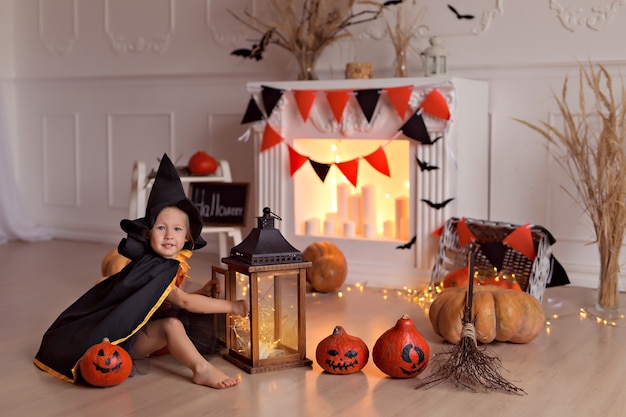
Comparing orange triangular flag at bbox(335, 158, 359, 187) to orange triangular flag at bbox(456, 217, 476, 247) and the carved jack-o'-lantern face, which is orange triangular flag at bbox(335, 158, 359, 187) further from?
the carved jack-o'-lantern face

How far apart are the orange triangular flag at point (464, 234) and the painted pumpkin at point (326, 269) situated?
587 millimetres

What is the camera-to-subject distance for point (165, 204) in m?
Answer: 2.81

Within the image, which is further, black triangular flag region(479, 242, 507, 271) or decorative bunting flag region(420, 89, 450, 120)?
decorative bunting flag region(420, 89, 450, 120)

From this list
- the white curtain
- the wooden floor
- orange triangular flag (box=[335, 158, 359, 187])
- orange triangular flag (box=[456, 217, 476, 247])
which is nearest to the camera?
the wooden floor

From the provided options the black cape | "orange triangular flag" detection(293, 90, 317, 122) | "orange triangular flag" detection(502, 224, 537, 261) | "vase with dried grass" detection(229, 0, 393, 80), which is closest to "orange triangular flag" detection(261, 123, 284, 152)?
"orange triangular flag" detection(293, 90, 317, 122)

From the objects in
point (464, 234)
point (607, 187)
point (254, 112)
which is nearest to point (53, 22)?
point (254, 112)

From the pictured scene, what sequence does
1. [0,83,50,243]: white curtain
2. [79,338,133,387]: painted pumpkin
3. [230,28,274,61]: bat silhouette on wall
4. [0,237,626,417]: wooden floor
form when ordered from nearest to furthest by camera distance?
[0,237,626,417]: wooden floor, [79,338,133,387]: painted pumpkin, [230,28,274,61]: bat silhouette on wall, [0,83,50,243]: white curtain

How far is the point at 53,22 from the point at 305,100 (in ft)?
8.33

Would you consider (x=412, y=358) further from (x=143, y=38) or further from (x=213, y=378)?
(x=143, y=38)

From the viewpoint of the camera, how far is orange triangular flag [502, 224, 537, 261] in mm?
3768

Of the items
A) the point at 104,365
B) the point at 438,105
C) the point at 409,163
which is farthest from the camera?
the point at 409,163

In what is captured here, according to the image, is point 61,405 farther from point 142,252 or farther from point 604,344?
point 604,344

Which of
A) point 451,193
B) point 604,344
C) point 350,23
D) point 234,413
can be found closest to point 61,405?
point 234,413

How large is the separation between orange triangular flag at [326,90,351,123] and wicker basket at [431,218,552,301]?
78cm
